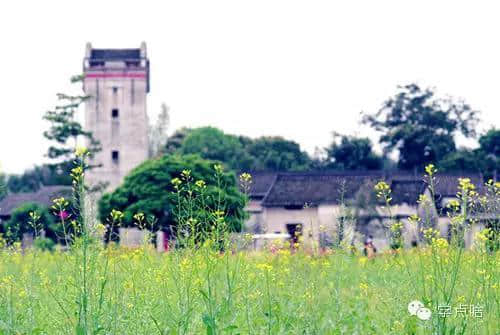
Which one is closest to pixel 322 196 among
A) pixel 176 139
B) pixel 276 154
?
pixel 276 154

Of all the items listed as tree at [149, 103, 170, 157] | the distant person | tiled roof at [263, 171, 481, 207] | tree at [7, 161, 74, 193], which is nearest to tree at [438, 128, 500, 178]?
tiled roof at [263, 171, 481, 207]

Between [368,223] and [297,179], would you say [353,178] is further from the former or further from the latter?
[368,223]

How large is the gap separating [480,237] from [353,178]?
4358cm

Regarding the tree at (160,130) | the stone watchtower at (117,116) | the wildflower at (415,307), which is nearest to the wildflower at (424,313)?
the wildflower at (415,307)

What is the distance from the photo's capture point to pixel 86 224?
4559 mm

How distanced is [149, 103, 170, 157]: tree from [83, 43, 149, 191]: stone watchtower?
20.0 meters

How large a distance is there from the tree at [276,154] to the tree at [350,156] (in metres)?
1.90

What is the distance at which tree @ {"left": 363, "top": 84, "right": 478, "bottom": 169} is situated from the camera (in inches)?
2440

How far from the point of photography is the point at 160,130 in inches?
3004

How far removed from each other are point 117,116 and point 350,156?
1697cm

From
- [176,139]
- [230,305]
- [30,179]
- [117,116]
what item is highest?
[117,116]

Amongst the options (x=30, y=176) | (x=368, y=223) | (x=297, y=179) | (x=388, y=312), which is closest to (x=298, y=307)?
(x=388, y=312)

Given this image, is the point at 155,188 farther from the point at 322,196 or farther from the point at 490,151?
the point at 490,151

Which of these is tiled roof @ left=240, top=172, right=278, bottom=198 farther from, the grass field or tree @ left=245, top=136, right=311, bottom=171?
the grass field
